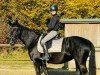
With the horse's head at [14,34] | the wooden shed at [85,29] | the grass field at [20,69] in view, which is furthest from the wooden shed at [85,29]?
the horse's head at [14,34]

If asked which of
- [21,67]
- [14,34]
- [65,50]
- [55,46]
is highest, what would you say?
[14,34]

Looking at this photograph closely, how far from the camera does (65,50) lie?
483 inches

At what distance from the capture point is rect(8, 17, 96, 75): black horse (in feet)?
39.4

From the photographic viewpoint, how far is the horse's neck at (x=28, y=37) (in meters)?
12.5

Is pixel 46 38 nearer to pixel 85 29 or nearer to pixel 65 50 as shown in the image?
Answer: pixel 65 50

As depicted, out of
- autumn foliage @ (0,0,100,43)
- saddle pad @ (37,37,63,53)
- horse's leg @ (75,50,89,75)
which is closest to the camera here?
horse's leg @ (75,50,89,75)

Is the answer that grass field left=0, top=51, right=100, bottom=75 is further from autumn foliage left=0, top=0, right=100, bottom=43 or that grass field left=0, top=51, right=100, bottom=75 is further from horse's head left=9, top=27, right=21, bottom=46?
autumn foliage left=0, top=0, right=100, bottom=43

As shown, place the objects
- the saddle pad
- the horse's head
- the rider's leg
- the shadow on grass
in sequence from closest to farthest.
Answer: the rider's leg < the saddle pad < the horse's head < the shadow on grass

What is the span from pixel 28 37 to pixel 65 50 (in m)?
1.27

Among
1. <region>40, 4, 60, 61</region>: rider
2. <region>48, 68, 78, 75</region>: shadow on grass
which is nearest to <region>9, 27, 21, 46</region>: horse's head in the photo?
<region>40, 4, 60, 61</region>: rider

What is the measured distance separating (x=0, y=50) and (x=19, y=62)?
364cm

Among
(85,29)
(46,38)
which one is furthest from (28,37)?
(85,29)

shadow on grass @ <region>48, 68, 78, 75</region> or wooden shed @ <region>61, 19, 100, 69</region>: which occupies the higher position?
wooden shed @ <region>61, 19, 100, 69</region>

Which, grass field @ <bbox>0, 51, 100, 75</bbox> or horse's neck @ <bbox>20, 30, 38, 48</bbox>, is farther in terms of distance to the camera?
grass field @ <bbox>0, 51, 100, 75</bbox>
